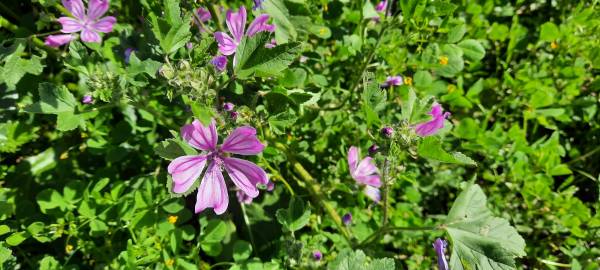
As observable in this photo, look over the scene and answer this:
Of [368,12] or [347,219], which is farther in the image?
[368,12]

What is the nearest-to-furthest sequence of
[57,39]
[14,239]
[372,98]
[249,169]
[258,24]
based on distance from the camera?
[249,169]
[372,98]
[258,24]
[14,239]
[57,39]

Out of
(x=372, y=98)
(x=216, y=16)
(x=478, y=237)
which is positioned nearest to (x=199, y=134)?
(x=372, y=98)

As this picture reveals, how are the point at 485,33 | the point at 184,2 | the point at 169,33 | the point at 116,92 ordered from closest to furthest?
the point at 169,33 → the point at 116,92 → the point at 184,2 → the point at 485,33

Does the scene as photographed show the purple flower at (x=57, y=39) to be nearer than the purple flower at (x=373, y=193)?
Yes

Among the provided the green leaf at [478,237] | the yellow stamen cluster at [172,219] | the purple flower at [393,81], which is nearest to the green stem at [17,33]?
the yellow stamen cluster at [172,219]

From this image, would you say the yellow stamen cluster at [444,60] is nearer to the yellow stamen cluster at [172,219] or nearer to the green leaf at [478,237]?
the green leaf at [478,237]

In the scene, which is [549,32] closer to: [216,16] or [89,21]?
[216,16]

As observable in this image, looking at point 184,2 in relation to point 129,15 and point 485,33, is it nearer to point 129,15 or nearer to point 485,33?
point 129,15

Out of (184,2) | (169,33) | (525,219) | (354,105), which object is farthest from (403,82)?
(169,33)
